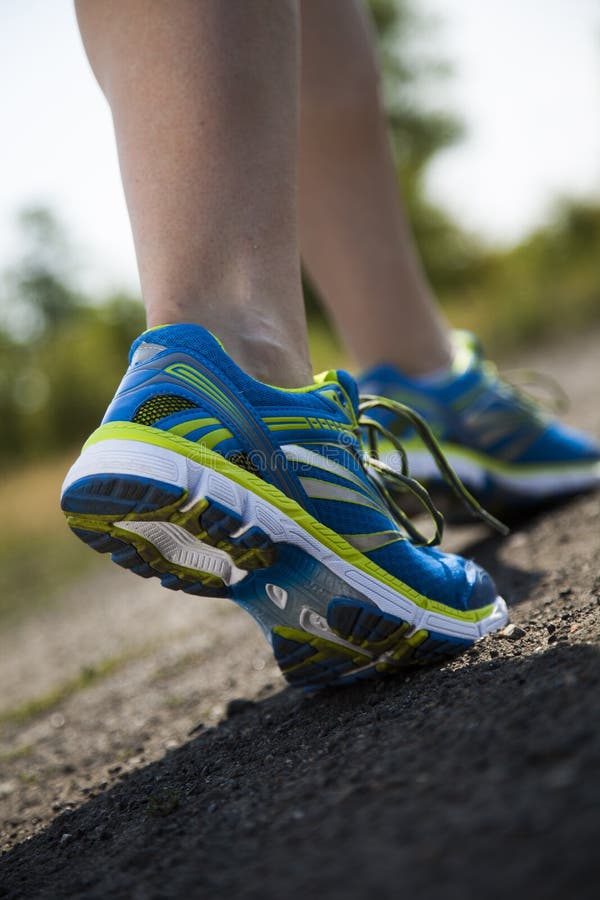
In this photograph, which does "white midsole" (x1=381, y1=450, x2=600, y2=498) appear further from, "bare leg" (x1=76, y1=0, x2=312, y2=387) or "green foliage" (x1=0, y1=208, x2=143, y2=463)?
"green foliage" (x1=0, y1=208, x2=143, y2=463)

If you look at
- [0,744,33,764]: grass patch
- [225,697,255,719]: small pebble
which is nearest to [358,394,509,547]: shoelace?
[225,697,255,719]: small pebble

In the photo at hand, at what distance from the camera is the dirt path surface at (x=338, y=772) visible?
2.08 ft

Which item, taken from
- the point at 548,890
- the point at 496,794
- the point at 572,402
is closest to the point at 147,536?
the point at 496,794

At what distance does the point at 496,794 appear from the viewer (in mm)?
694

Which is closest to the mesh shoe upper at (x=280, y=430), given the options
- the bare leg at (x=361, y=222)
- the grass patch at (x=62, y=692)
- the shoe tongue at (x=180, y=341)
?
the shoe tongue at (x=180, y=341)

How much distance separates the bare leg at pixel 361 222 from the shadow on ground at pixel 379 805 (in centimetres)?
99

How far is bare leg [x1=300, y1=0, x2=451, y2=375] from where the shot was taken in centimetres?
200

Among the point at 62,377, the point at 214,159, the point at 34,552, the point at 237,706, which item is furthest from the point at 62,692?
the point at 62,377

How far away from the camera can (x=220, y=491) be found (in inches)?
40.6

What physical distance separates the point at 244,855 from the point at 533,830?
0.93 feet

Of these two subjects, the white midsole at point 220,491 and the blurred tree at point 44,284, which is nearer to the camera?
the white midsole at point 220,491

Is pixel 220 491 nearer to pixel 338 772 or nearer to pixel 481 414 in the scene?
pixel 338 772

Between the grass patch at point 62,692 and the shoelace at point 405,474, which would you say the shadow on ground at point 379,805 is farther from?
the grass patch at point 62,692

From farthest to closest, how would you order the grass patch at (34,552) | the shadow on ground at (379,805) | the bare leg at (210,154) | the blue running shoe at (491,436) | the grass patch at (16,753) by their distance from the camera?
the grass patch at (34,552) < the blue running shoe at (491,436) < the grass patch at (16,753) < the bare leg at (210,154) < the shadow on ground at (379,805)
